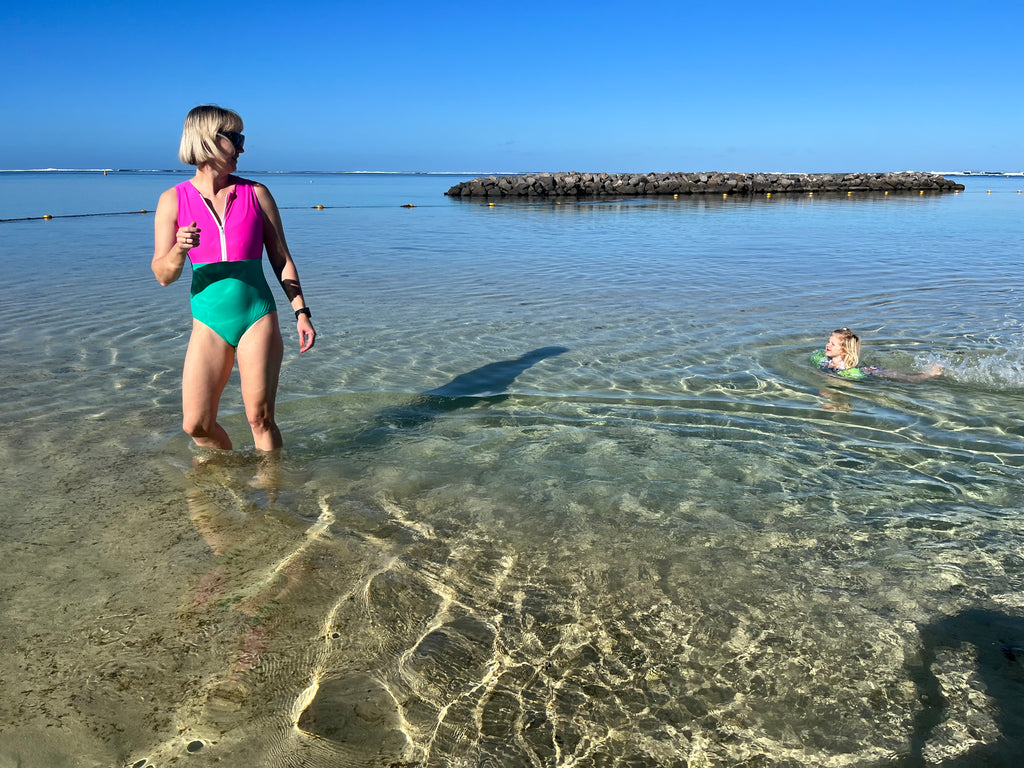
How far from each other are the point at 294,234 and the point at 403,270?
9913 mm

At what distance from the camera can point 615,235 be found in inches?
941

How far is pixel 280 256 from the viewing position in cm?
473

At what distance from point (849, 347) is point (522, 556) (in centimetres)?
490

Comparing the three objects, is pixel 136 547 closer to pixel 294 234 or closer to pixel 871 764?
pixel 871 764

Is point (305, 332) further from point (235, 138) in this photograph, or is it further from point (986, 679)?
point (986, 679)

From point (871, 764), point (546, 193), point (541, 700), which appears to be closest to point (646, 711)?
point (541, 700)

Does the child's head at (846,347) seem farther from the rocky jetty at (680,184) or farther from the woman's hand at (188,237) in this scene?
the rocky jetty at (680,184)

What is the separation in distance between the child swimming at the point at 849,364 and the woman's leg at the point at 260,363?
5.54m

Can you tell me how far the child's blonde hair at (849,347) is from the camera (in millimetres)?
7281

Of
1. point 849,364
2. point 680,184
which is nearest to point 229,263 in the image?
point 849,364

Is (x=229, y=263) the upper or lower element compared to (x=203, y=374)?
upper

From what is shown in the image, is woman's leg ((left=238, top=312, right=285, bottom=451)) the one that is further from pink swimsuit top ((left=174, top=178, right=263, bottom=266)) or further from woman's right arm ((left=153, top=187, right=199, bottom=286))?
woman's right arm ((left=153, top=187, right=199, bottom=286))

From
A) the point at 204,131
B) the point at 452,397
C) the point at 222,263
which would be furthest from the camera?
the point at 452,397

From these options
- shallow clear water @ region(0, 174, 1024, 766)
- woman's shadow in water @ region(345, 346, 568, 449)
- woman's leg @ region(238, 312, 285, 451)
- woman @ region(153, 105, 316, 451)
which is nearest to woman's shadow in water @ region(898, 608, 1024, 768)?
shallow clear water @ region(0, 174, 1024, 766)
